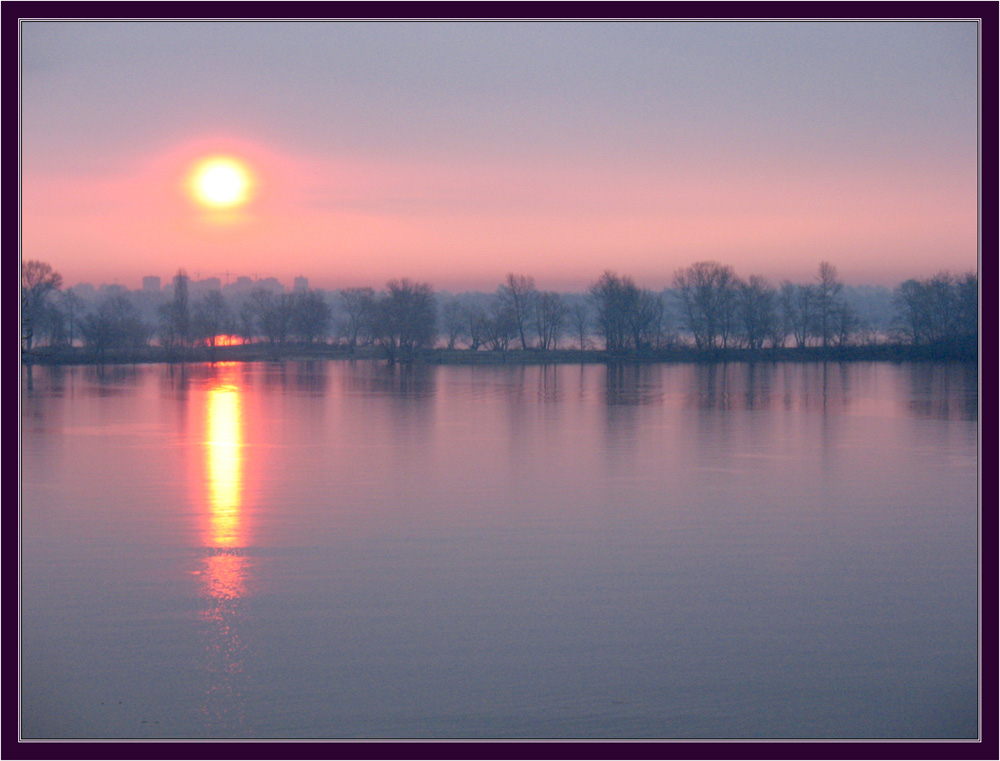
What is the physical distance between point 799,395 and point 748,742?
22945 mm

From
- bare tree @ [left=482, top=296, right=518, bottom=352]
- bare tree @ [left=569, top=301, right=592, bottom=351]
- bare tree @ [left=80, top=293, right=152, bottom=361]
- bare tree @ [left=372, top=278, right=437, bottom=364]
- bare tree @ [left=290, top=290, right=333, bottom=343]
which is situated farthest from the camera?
bare tree @ [left=290, top=290, right=333, bottom=343]

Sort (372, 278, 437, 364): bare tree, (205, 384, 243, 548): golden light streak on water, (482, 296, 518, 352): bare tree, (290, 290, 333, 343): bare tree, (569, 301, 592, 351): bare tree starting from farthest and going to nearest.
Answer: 1. (290, 290, 333, 343): bare tree
2. (569, 301, 592, 351): bare tree
3. (482, 296, 518, 352): bare tree
4. (372, 278, 437, 364): bare tree
5. (205, 384, 243, 548): golden light streak on water

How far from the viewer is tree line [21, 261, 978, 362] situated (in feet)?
185

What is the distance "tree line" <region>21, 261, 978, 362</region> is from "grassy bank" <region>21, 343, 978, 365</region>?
67 centimetres

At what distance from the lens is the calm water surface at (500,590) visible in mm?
4477

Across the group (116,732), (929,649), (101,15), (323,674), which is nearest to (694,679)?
(929,649)

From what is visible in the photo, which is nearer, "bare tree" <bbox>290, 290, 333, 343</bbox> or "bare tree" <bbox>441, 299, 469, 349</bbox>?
"bare tree" <bbox>441, 299, 469, 349</bbox>

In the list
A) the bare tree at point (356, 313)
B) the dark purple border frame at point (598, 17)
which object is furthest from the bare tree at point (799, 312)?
the dark purple border frame at point (598, 17)

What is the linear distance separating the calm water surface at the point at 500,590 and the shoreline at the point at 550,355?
4261cm

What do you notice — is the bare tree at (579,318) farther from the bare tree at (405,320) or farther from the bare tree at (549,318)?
the bare tree at (405,320)

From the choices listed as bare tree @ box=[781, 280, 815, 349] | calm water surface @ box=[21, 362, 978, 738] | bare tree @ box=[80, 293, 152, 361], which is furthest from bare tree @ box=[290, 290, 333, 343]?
calm water surface @ box=[21, 362, 978, 738]

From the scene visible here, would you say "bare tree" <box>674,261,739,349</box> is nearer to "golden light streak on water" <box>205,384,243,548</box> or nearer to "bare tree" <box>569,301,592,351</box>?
"bare tree" <box>569,301,592,351</box>

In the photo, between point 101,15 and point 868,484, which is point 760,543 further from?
point 101,15

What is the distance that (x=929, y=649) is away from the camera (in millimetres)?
5203
